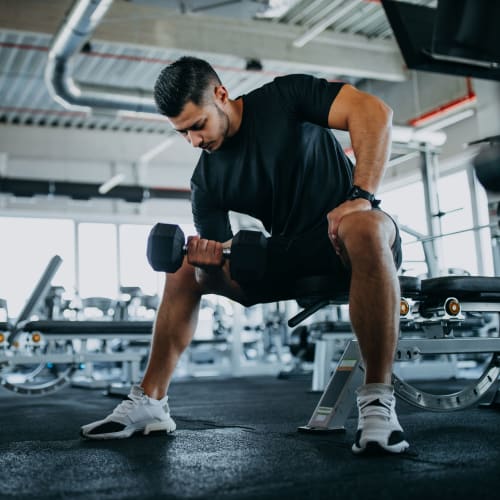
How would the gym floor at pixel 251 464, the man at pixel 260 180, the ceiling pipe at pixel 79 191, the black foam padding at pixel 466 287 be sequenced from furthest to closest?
the ceiling pipe at pixel 79 191 → the black foam padding at pixel 466 287 → the man at pixel 260 180 → the gym floor at pixel 251 464

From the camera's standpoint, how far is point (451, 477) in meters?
0.97

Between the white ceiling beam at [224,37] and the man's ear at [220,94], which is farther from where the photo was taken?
the white ceiling beam at [224,37]

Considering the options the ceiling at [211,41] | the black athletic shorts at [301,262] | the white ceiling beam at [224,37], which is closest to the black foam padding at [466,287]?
the black athletic shorts at [301,262]

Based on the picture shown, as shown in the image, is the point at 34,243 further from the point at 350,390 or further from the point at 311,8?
the point at 350,390

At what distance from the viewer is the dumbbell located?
4.72 ft

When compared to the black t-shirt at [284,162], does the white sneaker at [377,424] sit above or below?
below

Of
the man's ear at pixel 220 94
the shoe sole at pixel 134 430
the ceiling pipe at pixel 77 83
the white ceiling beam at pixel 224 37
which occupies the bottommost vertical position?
the shoe sole at pixel 134 430

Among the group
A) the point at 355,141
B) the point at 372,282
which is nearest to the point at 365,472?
the point at 372,282

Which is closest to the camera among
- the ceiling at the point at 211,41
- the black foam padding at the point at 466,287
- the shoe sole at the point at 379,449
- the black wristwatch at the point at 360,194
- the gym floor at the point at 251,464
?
the gym floor at the point at 251,464

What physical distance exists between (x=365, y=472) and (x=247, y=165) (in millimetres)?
840

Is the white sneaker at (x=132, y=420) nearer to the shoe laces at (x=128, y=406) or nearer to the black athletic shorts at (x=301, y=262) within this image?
the shoe laces at (x=128, y=406)

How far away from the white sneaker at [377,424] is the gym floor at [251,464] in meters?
0.02

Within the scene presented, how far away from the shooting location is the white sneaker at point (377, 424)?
1.18 m

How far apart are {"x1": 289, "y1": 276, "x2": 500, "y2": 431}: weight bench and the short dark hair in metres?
0.55
